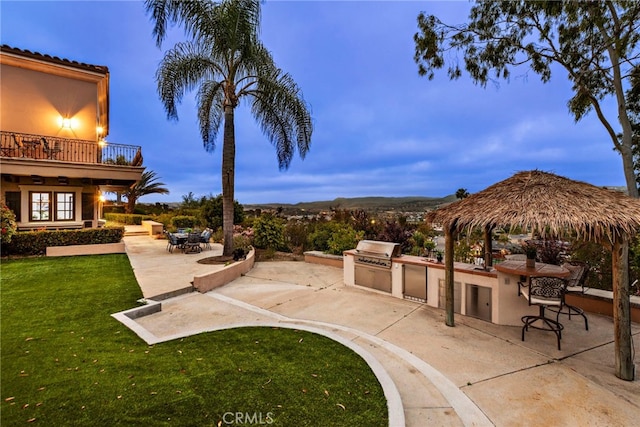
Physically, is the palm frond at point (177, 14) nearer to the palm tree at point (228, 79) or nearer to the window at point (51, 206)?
the palm tree at point (228, 79)

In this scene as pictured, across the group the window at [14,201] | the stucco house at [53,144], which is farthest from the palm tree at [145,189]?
the window at [14,201]

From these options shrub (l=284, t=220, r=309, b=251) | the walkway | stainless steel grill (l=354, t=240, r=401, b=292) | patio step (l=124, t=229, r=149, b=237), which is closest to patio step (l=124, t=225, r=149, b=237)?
patio step (l=124, t=229, r=149, b=237)

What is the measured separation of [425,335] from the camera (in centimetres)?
491

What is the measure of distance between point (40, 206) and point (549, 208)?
57.8ft

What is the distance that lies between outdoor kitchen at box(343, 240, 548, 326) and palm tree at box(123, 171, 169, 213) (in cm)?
2652

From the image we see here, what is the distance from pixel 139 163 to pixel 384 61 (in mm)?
19928

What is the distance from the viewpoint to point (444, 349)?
440 centimetres

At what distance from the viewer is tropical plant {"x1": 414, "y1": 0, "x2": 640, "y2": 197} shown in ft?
28.1

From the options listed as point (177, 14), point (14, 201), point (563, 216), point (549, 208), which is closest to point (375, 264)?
point (549, 208)

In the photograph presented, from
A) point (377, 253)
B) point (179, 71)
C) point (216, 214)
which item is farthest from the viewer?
point (216, 214)

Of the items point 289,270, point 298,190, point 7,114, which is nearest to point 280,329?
point 289,270

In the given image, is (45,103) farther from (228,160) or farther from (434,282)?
(434,282)

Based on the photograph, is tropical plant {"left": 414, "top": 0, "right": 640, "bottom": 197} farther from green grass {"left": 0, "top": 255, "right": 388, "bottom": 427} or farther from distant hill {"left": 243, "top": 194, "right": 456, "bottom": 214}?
green grass {"left": 0, "top": 255, "right": 388, "bottom": 427}

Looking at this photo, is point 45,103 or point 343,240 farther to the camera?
point 45,103
